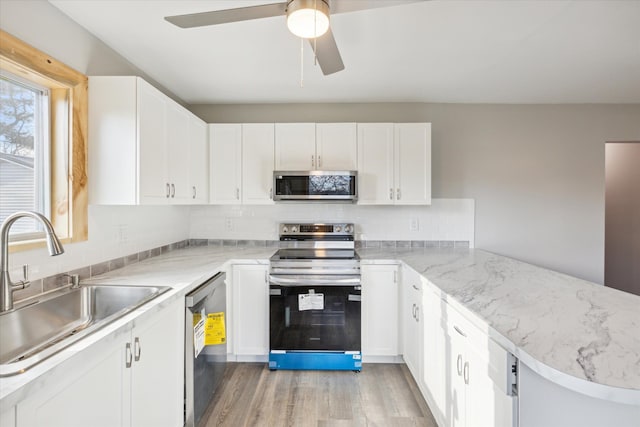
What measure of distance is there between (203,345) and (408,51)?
2283 mm

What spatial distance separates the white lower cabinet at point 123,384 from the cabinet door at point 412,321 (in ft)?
4.83

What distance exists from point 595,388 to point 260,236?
263 cm

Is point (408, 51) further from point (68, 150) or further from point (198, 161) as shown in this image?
point (68, 150)

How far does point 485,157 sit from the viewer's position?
3.01m

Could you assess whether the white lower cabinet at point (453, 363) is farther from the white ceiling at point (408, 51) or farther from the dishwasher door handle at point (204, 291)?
the white ceiling at point (408, 51)

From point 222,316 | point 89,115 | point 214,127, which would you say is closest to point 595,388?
point 222,316

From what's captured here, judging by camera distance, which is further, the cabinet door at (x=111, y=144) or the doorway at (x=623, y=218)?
the doorway at (x=623, y=218)

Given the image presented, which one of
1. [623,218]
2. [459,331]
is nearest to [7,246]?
[459,331]

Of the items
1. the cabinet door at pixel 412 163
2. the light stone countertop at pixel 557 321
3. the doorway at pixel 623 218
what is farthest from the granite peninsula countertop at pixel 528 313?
the doorway at pixel 623 218

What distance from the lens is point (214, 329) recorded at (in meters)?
1.94

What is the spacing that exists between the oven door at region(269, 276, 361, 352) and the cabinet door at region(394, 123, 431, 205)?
98 cm

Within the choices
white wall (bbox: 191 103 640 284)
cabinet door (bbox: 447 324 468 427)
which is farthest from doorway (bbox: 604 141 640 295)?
cabinet door (bbox: 447 324 468 427)

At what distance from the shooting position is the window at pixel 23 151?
1399 mm

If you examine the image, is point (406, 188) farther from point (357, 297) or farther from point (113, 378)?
point (113, 378)
